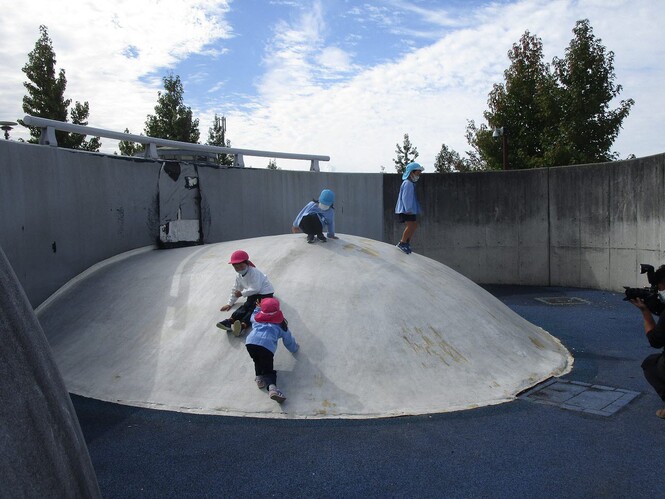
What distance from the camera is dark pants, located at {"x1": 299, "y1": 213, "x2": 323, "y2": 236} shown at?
812cm

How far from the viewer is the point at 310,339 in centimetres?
632

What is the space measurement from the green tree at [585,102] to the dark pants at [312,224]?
13.0m

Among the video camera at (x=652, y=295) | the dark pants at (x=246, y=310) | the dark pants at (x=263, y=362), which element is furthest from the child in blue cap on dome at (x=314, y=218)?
the video camera at (x=652, y=295)

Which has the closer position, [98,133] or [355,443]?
[355,443]

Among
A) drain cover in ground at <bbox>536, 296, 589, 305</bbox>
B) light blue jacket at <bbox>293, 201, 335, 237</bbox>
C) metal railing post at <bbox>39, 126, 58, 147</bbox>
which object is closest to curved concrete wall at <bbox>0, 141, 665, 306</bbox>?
metal railing post at <bbox>39, 126, 58, 147</bbox>

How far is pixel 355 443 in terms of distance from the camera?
4.86 metres

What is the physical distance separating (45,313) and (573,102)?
16.9 metres

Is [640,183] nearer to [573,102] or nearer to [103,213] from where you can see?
[573,102]

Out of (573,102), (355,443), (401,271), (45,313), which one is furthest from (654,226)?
(45,313)

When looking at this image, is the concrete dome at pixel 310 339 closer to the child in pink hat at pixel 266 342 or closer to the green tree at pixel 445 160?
the child in pink hat at pixel 266 342

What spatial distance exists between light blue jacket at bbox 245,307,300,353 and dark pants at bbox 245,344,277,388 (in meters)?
0.05

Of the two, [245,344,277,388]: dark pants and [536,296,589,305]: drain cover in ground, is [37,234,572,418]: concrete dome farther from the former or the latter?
[536,296,589,305]: drain cover in ground

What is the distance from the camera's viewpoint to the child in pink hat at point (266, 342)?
566 cm

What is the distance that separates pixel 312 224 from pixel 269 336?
277 centimetres
